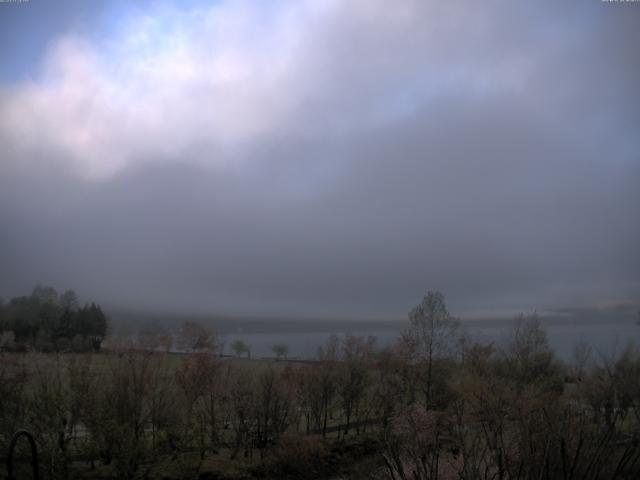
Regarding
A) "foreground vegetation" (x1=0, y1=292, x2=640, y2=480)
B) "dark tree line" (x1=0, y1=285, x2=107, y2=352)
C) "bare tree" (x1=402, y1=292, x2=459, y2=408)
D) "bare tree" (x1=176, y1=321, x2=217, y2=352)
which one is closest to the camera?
"foreground vegetation" (x1=0, y1=292, x2=640, y2=480)

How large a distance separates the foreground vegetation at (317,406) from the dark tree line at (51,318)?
168ft

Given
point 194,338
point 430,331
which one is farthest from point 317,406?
point 194,338

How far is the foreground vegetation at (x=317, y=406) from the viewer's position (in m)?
21.4

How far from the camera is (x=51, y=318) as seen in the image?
9294 centimetres

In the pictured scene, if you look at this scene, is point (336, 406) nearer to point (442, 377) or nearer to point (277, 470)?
point (442, 377)

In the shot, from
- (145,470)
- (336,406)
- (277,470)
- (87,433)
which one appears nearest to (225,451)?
(277,470)

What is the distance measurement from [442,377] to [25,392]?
3811 cm

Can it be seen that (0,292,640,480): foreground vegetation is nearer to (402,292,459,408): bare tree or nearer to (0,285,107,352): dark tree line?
(402,292,459,408): bare tree

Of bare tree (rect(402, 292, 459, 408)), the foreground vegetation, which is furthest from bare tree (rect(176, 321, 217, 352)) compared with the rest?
bare tree (rect(402, 292, 459, 408))

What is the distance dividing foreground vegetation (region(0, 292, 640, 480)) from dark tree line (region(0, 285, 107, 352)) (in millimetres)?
51324

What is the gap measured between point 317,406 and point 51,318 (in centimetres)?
6868

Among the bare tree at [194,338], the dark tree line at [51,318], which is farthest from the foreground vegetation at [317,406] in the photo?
the dark tree line at [51,318]

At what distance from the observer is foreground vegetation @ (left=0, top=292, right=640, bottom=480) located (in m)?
21.4

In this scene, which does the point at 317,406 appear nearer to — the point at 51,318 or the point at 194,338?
the point at 194,338
